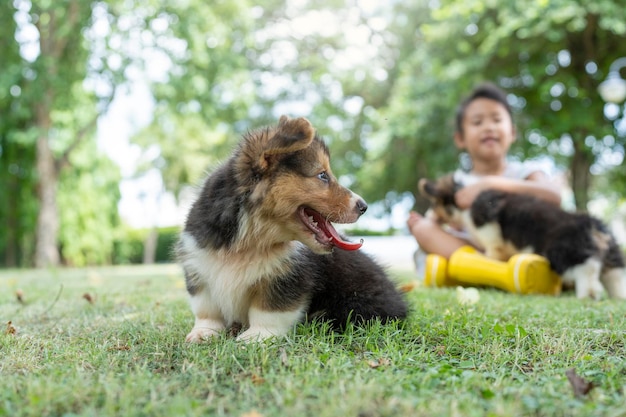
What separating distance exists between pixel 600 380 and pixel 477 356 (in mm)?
561

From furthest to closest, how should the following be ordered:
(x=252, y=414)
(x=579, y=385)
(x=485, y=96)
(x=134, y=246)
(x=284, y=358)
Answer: (x=134, y=246), (x=485, y=96), (x=284, y=358), (x=579, y=385), (x=252, y=414)

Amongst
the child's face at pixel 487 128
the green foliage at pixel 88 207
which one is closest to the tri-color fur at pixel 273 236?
the child's face at pixel 487 128

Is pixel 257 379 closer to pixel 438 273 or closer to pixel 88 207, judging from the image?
pixel 438 273

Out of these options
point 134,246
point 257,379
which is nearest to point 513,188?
point 257,379

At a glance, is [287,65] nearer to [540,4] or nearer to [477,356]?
[540,4]

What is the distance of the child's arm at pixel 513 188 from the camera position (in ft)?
21.5

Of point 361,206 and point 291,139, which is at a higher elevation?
point 291,139

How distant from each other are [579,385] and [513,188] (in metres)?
4.77

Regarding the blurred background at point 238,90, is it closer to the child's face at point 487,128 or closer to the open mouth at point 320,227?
the child's face at point 487,128

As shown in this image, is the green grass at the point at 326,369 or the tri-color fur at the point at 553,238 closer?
the green grass at the point at 326,369

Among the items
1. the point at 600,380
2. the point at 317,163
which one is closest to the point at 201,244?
the point at 317,163

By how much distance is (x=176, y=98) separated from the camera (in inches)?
639

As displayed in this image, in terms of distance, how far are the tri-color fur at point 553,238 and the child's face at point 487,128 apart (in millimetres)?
838

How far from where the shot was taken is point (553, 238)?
5574 millimetres
